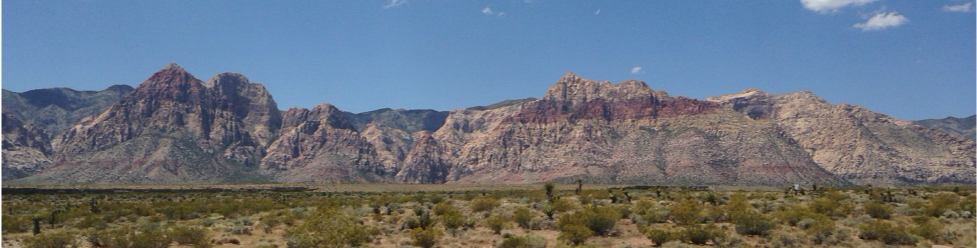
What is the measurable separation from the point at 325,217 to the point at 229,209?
2695 centimetres

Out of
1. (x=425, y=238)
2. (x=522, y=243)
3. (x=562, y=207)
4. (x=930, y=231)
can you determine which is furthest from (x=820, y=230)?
(x=425, y=238)

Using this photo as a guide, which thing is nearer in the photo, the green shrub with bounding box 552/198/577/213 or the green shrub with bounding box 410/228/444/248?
the green shrub with bounding box 410/228/444/248

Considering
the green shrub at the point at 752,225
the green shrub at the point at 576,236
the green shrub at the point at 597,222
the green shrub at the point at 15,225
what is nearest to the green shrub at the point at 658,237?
the green shrub at the point at 576,236

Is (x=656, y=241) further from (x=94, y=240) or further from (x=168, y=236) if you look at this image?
(x=94, y=240)

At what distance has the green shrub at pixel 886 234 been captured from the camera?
79.4ft

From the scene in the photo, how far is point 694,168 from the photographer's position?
176875 millimetres

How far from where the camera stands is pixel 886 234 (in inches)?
971

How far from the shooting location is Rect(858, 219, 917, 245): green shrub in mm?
24203

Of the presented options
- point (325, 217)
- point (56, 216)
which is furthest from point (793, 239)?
point (56, 216)

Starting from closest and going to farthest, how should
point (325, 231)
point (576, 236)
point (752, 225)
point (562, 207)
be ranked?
point (325, 231) < point (576, 236) < point (752, 225) < point (562, 207)

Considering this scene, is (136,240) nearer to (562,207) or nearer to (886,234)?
(562,207)

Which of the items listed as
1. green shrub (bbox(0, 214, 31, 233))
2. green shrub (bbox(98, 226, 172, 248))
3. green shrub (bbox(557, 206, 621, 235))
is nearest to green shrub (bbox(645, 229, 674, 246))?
green shrub (bbox(557, 206, 621, 235))

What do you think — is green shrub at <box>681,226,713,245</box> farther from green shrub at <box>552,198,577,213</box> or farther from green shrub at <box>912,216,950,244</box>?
green shrub at <box>552,198,577,213</box>

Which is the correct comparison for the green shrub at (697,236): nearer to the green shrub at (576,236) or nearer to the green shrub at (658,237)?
the green shrub at (658,237)
